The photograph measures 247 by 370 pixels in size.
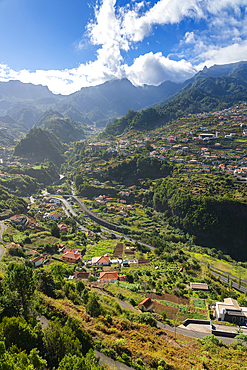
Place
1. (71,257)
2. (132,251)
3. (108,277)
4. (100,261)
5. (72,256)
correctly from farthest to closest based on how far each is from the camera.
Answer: (132,251)
(72,256)
(71,257)
(100,261)
(108,277)

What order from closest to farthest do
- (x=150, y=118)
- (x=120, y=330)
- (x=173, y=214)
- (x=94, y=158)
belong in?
(x=120, y=330), (x=173, y=214), (x=94, y=158), (x=150, y=118)

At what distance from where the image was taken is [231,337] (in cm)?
1812

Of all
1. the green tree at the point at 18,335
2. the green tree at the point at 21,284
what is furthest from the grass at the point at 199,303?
the green tree at the point at 18,335

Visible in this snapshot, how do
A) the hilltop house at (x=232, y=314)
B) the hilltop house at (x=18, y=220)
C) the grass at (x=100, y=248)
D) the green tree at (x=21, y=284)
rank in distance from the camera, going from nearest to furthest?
the green tree at (x=21, y=284), the hilltop house at (x=232, y=314), the grass at (x=100, y=248), the hilltop house at (x=18, y=220)

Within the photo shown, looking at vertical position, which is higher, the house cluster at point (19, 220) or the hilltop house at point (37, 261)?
the house cluster at point (19, 220)

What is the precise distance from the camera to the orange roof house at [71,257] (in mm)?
37028

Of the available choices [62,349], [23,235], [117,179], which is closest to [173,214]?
[117,179]

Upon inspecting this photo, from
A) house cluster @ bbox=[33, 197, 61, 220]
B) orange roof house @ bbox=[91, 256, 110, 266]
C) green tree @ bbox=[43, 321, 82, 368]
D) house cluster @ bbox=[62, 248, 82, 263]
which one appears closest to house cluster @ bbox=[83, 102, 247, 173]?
house cluster @ bbox=[33, 197, 61, 220]

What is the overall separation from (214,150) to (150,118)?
7152 centimetres

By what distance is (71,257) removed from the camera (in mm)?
37375

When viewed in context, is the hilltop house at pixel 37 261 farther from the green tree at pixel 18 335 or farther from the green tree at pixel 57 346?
the green tree at pixel 57 346

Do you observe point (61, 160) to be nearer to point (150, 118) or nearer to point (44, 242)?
point (150, 118)

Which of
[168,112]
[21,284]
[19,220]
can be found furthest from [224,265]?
[168,112]

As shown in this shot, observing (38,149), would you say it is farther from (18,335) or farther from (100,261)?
(18,335)
